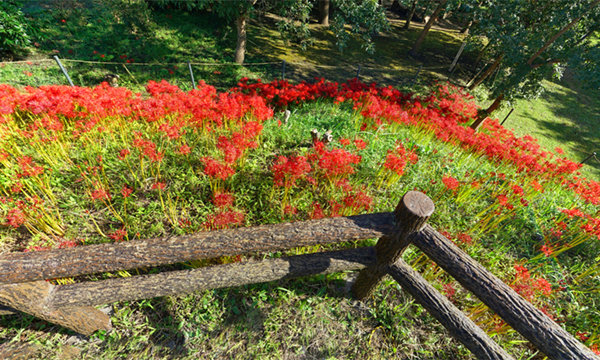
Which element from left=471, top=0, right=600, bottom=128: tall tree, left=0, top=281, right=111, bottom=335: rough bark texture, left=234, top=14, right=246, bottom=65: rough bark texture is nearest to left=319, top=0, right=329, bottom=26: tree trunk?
left=234, top=14, right=246, bottom=65: rough bark texture

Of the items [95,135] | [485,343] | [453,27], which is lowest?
[95,135]

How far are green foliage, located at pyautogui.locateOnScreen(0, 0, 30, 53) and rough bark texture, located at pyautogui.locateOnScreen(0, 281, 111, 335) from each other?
308 inches

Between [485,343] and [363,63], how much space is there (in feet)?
35.9

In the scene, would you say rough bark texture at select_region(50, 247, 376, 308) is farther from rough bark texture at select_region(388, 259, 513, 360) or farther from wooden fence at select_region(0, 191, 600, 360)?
rough bark texture at select_region(388, 259, 513, 360)

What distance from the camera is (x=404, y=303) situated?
245 centimetres

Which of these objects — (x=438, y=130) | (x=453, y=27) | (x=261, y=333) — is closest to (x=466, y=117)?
(x=438, y=130)

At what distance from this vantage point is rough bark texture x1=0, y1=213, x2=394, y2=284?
145 centimetres

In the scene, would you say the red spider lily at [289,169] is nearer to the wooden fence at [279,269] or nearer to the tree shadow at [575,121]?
the wooden fence at [279,269]

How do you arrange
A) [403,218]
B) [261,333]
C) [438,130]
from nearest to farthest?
[403,218] → [261,333] → [438,130]

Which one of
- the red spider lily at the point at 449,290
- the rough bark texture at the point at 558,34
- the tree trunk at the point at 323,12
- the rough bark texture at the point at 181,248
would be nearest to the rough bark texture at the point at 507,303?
the rough bark texture at the point at 181,248

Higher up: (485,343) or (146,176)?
(485,343)

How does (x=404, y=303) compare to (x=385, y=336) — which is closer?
(x=385, y=336)

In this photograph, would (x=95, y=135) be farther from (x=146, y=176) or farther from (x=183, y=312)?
(x=183, y=312)

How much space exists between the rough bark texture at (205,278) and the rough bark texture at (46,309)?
7 cm
